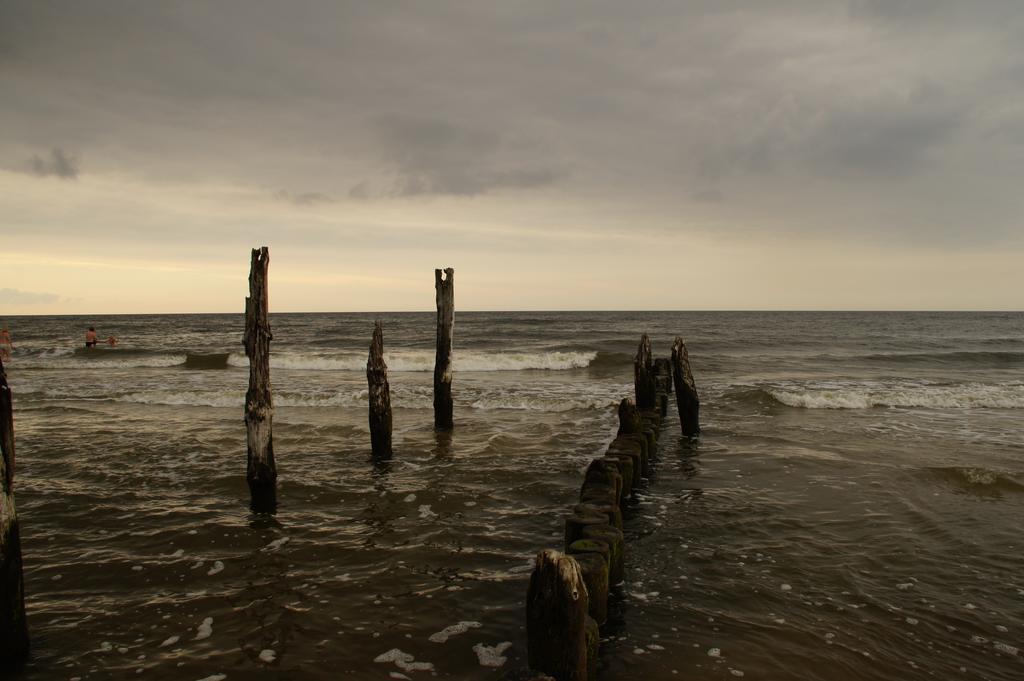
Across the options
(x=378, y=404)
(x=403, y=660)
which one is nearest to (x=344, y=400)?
(x=378, y=404)

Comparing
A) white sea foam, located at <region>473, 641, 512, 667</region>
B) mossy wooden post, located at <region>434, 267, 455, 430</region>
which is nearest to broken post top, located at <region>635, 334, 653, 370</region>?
mossy wooden post, located at <region>434, 267, 455, 430</region>

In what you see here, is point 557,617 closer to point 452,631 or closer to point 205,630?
point 452,631

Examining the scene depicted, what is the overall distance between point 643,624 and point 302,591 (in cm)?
336

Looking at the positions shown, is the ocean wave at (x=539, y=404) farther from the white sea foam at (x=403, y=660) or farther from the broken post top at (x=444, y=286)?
the white sea foam at (x=403, y=660)

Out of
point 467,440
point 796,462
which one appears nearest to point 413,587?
point 467,440

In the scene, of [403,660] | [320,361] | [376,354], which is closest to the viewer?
[403,660]

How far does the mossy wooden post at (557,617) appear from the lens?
12.8 ft

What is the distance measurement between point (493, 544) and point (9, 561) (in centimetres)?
462

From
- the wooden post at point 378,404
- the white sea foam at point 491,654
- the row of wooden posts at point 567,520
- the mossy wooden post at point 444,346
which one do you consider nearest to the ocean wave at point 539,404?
the mossy wooden post at point 444,346

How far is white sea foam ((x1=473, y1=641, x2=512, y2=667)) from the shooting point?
4957mm

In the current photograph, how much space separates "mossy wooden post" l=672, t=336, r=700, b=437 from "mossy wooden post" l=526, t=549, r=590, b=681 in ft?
33.0

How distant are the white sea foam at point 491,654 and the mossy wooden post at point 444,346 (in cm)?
790

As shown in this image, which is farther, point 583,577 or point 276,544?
point 276,544

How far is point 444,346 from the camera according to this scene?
1347 cm
